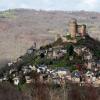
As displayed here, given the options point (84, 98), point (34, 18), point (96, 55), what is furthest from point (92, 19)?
point (84, 98)

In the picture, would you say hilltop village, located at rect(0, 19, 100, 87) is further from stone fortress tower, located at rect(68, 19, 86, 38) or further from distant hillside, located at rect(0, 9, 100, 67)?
distant hillside, located at rect(0, 9, 100, 67)

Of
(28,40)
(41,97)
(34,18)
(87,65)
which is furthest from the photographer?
(34,18)

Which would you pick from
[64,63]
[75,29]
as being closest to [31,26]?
[75,29]

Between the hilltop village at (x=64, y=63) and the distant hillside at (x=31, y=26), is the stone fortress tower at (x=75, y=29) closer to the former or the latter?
the hilltop village at (x=64, y=63)

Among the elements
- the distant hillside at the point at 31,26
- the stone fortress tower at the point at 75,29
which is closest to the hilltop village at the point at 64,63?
the stone fortress tower at the point at 75,29

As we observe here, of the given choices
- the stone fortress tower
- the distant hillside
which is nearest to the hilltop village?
the stone fortress tower

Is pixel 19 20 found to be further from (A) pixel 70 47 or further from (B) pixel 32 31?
(A) pixel 70 47

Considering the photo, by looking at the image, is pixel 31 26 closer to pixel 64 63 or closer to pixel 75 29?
pixel 75 29
